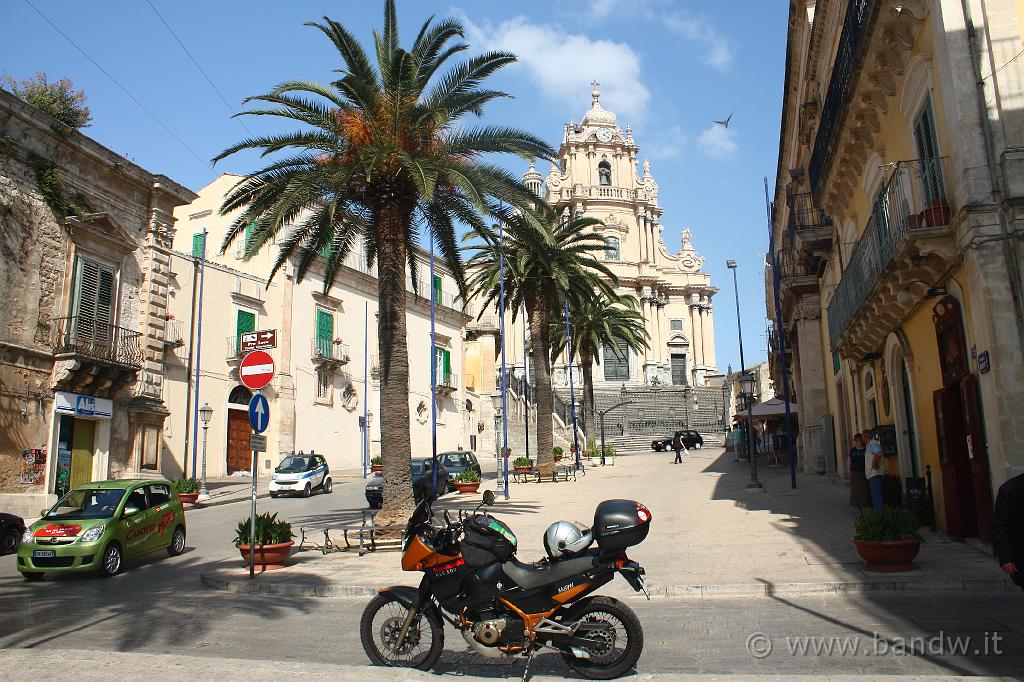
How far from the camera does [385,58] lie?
49.9 ft

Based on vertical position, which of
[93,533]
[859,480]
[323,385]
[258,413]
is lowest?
[93,533]

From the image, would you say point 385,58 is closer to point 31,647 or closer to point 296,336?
point 31,647

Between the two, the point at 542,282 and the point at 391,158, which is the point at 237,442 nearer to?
the point at 542,282

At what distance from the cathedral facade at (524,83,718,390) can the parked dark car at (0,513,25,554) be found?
4990 centimetres

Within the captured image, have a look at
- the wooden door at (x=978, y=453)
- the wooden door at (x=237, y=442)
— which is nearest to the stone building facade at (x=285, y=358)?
the wooden door at (x=237, y=442)

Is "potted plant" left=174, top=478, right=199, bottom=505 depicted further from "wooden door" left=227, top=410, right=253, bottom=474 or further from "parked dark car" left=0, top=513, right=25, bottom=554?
"wooden door" left=227, top=410, right=253, bottom=474

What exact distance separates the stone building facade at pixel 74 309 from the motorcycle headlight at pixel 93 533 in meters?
8.93

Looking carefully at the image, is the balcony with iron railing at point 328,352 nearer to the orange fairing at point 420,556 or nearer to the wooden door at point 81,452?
the wooden door at point 81,452

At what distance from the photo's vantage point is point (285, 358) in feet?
112

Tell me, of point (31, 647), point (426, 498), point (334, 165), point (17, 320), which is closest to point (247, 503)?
point (17, 320)

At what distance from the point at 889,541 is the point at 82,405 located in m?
20.4

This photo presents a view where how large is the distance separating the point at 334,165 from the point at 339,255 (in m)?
3.45

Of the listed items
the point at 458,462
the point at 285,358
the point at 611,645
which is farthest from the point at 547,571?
the point at 285,358

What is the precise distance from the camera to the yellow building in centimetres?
905
